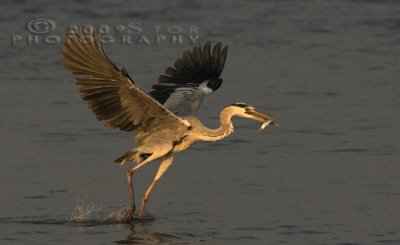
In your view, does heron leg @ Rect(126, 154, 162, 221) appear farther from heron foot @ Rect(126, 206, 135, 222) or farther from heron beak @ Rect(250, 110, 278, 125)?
heron beak @ Rect(250, 110, 278, 125)

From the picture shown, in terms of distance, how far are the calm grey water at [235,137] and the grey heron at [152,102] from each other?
1.62 ft

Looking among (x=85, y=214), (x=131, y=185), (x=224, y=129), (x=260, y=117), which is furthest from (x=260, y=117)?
(x=85, y=214)

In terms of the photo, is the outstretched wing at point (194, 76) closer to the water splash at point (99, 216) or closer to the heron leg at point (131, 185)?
the heron leg at point (131, 185)

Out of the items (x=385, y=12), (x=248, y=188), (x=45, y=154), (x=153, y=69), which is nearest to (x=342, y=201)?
(x=248, y=188)

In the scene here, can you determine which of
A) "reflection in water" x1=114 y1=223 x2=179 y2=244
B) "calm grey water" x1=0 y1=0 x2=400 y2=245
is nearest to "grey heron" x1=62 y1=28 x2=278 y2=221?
"reflection in water" x1=114 y1=223 x2=179 y2=244

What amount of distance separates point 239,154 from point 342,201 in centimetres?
212

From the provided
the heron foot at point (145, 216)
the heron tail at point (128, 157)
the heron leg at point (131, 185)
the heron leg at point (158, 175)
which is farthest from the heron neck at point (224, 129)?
the heron foot at point (145, 216)

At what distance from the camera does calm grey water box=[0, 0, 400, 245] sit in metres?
11.1

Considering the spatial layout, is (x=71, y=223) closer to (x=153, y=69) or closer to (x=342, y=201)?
(x=342, y=201)

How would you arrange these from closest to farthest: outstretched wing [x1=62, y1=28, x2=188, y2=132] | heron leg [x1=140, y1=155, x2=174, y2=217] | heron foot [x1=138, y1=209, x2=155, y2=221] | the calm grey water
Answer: outstretched wing [x1=62, y1=28, x2=188, y2=132], the calm grey water, heron foot [x1=138, y1=209, x2=155, y2=221], heron leg [x1=140, y1=155, x2=174, y2=217]

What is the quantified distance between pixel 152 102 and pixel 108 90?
434 millimetres

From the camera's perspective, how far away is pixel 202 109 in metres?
15.6

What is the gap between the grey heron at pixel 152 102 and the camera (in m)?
11.1

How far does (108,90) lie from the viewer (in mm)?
11359
